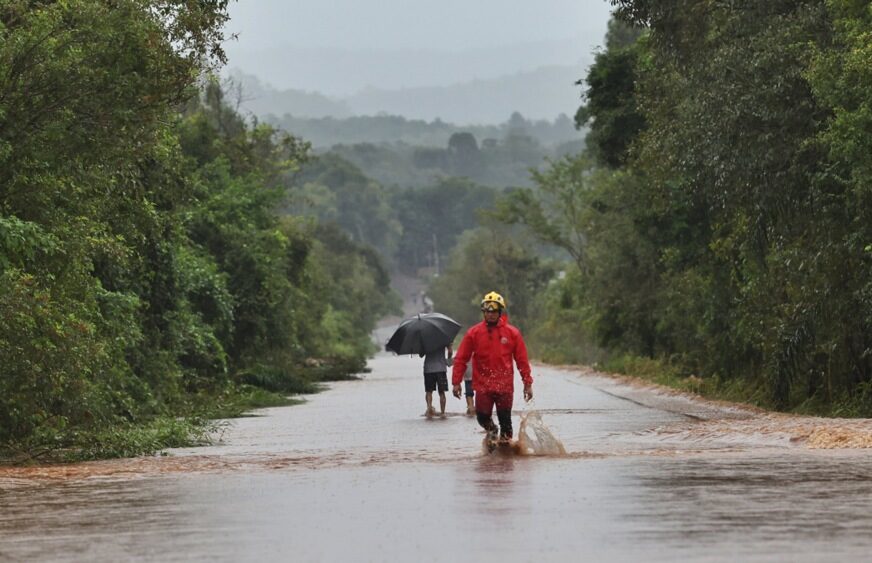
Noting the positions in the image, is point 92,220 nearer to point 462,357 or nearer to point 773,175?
point 462,357

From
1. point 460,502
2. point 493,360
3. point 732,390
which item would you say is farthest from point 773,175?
point 460,502

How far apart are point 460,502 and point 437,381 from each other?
17118 millimetres

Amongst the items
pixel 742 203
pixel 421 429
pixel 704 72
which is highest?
pixel 704 72

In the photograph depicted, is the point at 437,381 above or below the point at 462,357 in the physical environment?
below

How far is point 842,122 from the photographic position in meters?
24.0

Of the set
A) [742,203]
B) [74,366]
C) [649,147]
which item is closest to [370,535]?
[74,366]

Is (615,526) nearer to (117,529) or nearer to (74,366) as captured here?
(117,529)

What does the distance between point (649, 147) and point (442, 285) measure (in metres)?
143

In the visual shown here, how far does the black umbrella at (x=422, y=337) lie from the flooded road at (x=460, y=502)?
615cm

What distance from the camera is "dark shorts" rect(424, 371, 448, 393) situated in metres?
30.0

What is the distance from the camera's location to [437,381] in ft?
99.7

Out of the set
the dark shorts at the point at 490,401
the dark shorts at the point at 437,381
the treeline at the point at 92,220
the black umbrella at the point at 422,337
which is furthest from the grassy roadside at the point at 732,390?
the treeline at the point at 92,220

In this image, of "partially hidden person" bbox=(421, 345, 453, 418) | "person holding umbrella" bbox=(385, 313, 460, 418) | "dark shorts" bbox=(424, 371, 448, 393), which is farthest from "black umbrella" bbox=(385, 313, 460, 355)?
"dark shorts" bbox=(424, 371, 448, 393)

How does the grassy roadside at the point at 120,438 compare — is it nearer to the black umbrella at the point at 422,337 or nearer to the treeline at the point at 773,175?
the black umbrella at the point at 422,337
